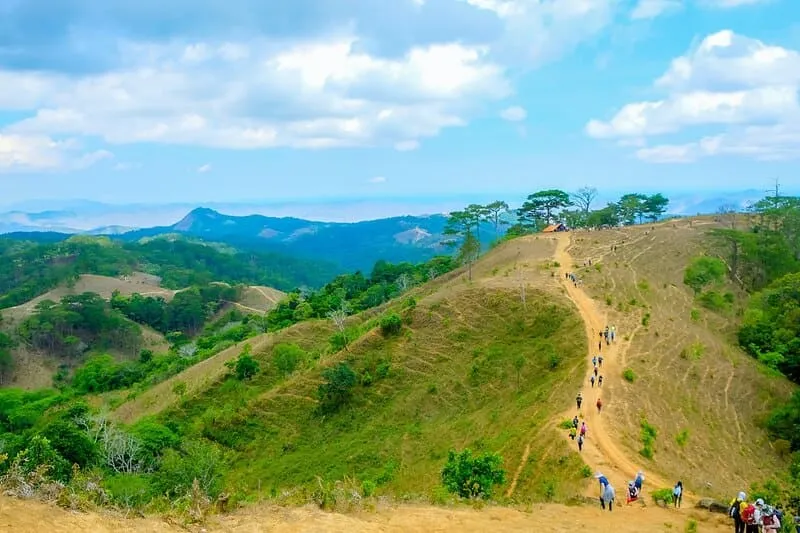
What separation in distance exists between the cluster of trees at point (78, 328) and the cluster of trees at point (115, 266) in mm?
28759

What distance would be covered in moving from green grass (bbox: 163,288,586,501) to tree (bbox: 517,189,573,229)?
48691 millimetres

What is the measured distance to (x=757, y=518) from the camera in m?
14.9

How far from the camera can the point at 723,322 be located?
44812 millimetres

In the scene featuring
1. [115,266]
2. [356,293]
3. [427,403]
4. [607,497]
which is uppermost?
[115,266]

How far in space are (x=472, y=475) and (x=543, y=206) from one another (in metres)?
75.0

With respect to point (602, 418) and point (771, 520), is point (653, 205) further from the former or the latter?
point (771, 520)

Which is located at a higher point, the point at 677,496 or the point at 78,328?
the point at 677,496

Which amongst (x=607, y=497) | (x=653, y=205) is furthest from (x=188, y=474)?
(x=653, y=205)

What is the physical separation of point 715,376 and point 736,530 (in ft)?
64.0

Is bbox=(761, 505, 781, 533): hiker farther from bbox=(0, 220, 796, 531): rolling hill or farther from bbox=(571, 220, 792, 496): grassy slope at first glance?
bbox=(571, 220, 792, 496): grassy slope

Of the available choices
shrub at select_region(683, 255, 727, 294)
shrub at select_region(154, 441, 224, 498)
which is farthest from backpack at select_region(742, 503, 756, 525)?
shrub at select_region(683, 255, 727, 294)

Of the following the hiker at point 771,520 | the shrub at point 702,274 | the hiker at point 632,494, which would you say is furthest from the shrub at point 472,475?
the shrub at point 702,274

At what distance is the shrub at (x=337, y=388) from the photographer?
37.5m

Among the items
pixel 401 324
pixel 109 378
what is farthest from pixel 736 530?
pixel 109 378
